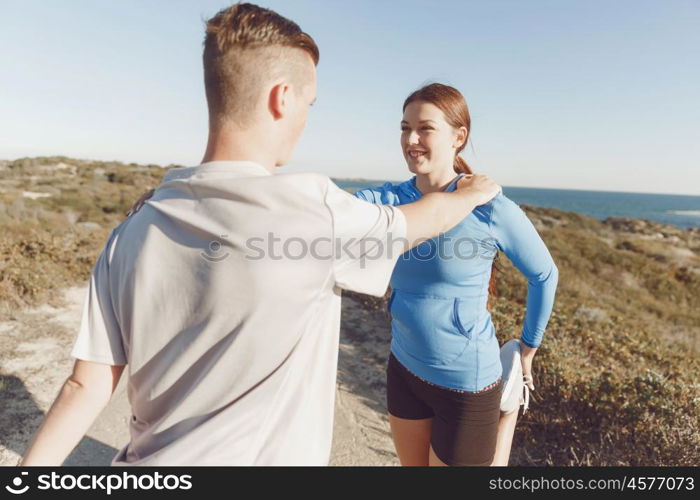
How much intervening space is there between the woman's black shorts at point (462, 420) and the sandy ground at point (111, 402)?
63.8 inches

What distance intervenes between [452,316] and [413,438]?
77 cm

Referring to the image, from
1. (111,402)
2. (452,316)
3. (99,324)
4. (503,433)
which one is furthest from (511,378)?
(111,402)

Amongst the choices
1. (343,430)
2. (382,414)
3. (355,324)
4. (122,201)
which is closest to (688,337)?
(355,324)

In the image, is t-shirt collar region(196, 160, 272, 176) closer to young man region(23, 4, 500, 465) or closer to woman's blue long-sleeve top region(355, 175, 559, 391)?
young man region(23, 4, 500, 465)

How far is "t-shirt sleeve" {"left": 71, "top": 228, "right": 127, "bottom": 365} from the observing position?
1023 mm

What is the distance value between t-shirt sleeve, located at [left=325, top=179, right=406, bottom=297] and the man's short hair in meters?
0.34

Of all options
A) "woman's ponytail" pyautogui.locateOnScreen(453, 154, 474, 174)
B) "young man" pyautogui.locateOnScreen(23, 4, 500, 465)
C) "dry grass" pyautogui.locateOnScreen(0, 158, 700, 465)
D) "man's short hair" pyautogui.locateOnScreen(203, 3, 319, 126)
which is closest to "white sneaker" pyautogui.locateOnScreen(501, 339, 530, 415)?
"woman's ponytail" pyautogui.locateOnScreen(453, 154, 474, 174)

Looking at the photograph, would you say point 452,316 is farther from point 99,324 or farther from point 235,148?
point 99,324

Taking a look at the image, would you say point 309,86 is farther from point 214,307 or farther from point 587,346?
point 587,346

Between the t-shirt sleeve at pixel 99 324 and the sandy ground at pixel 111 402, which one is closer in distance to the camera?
the t-shirt sleeve at pixel 99 324

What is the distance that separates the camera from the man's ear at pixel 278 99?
1.06 meters

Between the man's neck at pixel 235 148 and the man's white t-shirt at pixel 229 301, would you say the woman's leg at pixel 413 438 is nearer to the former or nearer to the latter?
the man's white t-shirt at pixel 229 301

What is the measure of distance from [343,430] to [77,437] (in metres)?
3.06

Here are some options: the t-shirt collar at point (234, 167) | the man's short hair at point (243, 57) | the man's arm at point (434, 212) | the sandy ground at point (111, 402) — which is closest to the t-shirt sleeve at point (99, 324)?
the t-shirt collar at point (234, 167)
